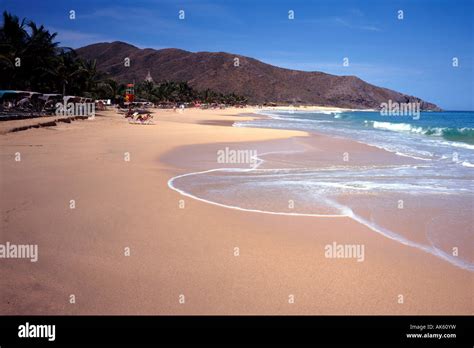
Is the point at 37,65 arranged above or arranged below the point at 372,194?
above

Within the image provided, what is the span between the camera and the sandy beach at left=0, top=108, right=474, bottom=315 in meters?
3.39

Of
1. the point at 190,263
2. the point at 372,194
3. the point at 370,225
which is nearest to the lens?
the point at 190,263

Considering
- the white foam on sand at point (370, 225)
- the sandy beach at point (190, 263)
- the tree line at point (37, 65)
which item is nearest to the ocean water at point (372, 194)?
the white foam on sand at point (370, 225)

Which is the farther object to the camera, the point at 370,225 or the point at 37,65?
the point at 37,65

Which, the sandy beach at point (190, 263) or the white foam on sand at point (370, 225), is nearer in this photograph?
the sandy beach at point (190, 263)

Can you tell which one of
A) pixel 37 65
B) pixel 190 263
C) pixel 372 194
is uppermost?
pixel 37 65

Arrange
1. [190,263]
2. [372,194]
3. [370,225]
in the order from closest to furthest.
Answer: [190,263] < [370,225] < [372,194]

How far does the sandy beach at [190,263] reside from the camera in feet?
11.1

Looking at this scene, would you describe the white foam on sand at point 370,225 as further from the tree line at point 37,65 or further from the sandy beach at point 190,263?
the tree line at point 37,65

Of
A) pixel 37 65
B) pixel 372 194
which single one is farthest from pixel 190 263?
pixel 37 65

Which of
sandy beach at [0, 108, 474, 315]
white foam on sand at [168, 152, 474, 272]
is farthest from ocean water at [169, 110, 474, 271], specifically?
sandy beach at [0, 108, 474, 315]

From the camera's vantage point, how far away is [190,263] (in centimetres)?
419

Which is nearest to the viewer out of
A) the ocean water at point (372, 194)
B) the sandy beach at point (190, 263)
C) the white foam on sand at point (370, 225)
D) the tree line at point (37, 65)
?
the sandy beach at point (190, 263)

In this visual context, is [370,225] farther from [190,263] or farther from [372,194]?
[190,263]
